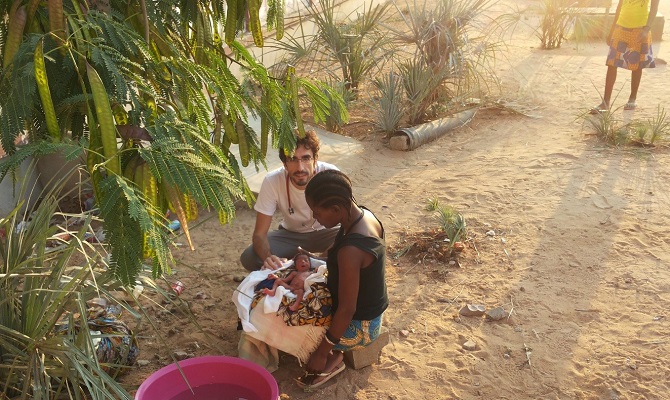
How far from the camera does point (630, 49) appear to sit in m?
7.02

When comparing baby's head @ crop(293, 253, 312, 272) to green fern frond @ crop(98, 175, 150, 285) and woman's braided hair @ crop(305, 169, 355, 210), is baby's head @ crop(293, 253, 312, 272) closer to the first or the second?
woman's braided hair @ crop(305, 169, 355, 210)

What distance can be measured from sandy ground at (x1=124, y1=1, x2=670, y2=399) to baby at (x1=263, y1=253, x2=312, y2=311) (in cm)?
35

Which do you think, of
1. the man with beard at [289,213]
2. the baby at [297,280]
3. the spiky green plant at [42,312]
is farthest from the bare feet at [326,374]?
the spiky green plant at [42,312]

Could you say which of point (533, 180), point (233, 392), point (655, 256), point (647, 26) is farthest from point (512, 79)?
point (233, 392)

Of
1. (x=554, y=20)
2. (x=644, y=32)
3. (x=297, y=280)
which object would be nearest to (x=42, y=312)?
(x=297, y=280)

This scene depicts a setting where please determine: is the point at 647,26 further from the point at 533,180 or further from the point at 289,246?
the point at 289,246

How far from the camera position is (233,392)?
10.4 feet

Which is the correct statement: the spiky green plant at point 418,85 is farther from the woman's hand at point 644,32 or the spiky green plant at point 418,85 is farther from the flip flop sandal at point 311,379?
the flip flop sandal at point 311,379

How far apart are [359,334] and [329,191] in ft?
2.45

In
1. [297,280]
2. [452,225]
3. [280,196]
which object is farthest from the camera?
[452,225]

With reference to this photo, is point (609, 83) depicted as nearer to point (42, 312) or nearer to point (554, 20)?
point (554, 20)

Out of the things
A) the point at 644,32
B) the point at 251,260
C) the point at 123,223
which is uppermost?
the point at 123,223

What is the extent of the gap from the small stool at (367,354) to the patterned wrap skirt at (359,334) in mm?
83

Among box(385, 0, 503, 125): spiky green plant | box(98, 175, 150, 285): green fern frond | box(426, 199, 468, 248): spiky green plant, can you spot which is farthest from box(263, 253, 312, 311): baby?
box(385, 0, 503, 125): spiky green plant
